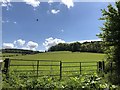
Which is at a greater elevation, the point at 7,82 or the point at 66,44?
the point at 66,44

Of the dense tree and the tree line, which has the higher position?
the tree line

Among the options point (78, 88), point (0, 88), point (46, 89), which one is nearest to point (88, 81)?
point (78, 88)

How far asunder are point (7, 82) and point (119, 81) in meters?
6.63

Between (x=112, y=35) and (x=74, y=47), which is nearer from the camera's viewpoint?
(x=112, y=35)

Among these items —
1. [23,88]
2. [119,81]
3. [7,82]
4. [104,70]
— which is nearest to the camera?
[23,88]

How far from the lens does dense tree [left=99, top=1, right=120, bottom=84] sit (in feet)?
62.0

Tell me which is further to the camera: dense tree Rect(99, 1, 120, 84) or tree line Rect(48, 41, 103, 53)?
tree line Rect(48, 41, 103, 53)

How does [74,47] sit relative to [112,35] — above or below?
above

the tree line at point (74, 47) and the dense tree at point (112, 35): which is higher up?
the tree line at point (74, 47)

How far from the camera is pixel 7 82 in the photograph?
14.1 meters

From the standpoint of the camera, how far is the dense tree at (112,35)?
18.9m

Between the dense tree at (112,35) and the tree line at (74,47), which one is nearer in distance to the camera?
the dense tree at (112,35)

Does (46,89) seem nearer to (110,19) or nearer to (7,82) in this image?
(7,82)

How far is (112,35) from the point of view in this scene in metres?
19.0
